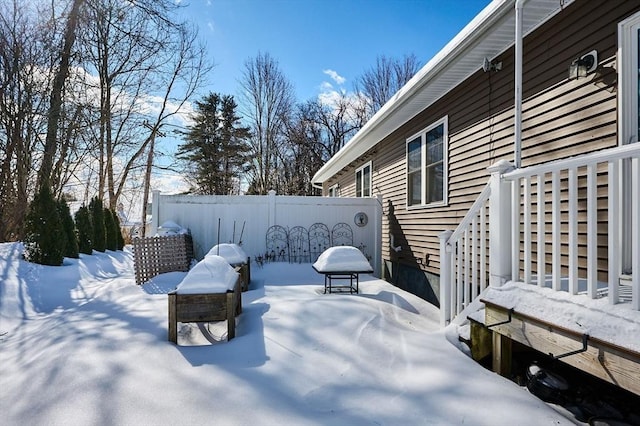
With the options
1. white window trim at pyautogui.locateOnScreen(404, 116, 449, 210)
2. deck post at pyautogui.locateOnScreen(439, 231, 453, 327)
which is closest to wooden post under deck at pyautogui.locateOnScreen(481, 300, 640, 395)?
deck post at pyautogui.locateOnScreen(439, 231, 453, 327)

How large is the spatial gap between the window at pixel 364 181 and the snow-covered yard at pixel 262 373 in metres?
5.51

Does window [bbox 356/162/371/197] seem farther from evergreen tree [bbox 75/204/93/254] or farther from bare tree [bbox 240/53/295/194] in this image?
bare tree [bbox 240/53/295/194]

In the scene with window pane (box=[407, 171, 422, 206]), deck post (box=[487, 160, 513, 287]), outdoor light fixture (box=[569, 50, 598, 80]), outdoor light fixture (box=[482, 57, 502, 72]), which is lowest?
deck post (box=[487, 160, 513, 287])

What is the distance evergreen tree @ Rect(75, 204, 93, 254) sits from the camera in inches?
362

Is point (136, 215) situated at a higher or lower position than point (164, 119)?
lower

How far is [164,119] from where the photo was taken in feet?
51.9

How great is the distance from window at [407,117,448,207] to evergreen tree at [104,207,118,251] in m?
9.21

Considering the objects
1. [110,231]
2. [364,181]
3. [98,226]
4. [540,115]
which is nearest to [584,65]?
[540,115]

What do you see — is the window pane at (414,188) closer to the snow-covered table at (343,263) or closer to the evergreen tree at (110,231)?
the snow-covered table at (343,263)

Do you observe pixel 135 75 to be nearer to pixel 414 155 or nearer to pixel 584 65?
pixel 414 155

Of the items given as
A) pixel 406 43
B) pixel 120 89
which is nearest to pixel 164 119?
pixel 120 89

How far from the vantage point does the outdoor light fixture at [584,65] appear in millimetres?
2975

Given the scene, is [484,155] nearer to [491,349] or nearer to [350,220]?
[491,349]

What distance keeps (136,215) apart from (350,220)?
42.5 ft
